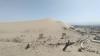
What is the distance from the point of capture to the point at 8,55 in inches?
473

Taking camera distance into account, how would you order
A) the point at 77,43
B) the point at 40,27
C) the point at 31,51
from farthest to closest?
the point at 40,27
the point at 77,43
the point at 31,51

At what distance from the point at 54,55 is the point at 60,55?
49 cm

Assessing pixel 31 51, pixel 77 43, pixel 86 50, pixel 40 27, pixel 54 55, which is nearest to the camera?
pixel 54 55

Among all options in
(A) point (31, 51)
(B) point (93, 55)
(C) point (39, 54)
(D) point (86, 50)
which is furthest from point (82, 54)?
(A) point (31, 51)

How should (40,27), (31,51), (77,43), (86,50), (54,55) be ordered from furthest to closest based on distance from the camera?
(40,27) → (77,43) → (86,50) → (31,51) → (54,55)

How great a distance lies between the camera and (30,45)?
14.8 m

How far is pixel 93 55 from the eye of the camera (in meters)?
12.4

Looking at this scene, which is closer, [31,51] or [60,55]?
[60,55]

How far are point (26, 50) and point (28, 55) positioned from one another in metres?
1.56

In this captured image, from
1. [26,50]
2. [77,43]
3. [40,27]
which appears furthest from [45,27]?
[26,50]

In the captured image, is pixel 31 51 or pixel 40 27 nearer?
pixel 31 51

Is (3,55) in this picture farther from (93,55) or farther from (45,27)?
(45,27)

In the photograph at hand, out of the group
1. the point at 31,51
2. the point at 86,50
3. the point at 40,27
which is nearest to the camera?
the point at 31,51

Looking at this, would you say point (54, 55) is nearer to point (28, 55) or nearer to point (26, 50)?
point (28, 55)
